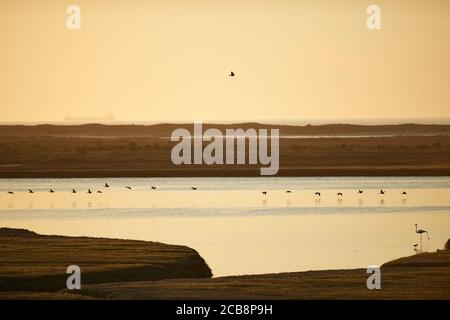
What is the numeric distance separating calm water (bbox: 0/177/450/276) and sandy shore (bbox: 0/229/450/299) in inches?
54.0

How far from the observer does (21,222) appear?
2159 cm

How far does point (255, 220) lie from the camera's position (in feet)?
73.7

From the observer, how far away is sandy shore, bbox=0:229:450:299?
Result: 1185 centimetres

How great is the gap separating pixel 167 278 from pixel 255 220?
8847mm

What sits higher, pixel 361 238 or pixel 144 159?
pixel 144 159

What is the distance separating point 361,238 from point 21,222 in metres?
8.52

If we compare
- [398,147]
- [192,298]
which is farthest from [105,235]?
[398,147]

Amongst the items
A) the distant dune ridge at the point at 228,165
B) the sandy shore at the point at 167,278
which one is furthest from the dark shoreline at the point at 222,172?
the sandy shore at the point at 167,278
